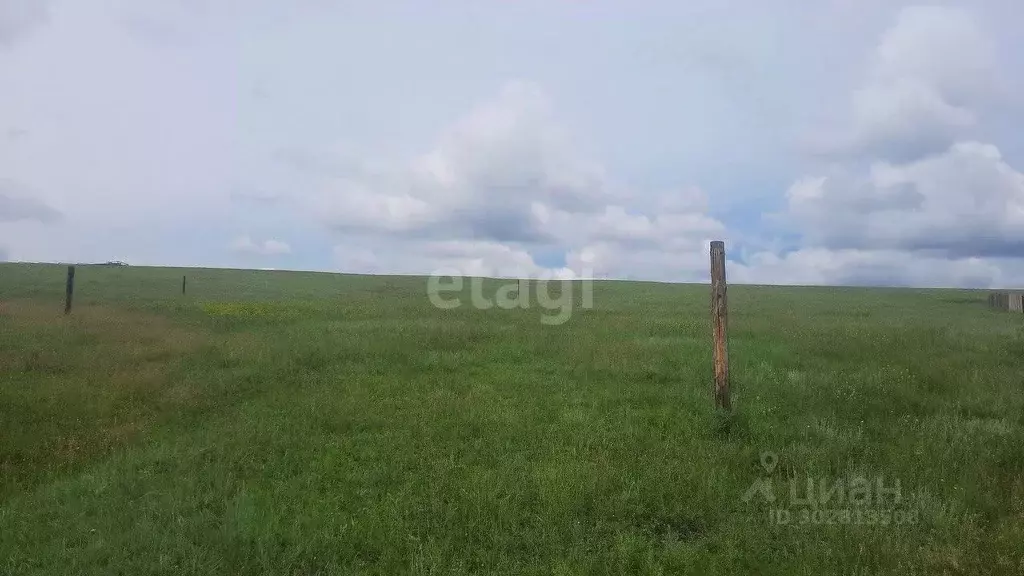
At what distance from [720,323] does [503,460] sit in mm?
4768

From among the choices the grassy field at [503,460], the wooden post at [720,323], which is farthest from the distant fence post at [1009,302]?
the wooden post at [720,323]

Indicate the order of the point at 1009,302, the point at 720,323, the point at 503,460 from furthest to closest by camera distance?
the point at 1009,302 → the point at 720,323 → the point at 503,460

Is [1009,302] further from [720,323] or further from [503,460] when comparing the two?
[503,460]

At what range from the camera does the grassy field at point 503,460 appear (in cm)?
659

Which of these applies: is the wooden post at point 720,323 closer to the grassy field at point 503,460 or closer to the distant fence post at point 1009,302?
the grassy field at point 503,460

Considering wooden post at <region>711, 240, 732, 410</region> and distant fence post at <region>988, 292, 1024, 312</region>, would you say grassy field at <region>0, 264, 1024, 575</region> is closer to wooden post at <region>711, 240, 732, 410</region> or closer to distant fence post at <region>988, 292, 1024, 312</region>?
wooden post at <region>711, 240, 732, 410</region>

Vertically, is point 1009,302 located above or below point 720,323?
above

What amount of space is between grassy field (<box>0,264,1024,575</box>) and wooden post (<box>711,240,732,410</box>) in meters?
0.48

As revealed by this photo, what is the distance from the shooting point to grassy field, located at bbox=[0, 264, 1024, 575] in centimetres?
659

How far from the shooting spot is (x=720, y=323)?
10930mm

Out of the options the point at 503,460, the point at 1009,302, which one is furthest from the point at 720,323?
the point at 1009,302

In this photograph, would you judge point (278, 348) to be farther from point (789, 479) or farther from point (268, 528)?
point (789, 479)

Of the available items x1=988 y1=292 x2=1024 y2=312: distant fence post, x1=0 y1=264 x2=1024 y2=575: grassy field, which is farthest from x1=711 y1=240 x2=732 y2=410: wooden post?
x1=988 y1=292 x2=1024 y2=312: distant fence post

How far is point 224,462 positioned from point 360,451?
1967mm
